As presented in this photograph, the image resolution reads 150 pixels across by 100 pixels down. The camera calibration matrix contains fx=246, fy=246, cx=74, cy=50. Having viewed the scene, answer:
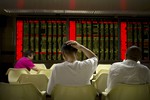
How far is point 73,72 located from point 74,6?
3.47 meters

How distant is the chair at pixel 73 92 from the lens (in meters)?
2.66

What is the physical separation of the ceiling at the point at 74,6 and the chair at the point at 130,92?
9.76ft

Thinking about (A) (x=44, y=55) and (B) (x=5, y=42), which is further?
(B) (x=5, y=42)

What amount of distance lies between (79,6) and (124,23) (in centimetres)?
199

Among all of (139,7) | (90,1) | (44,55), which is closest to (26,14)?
(44,55)

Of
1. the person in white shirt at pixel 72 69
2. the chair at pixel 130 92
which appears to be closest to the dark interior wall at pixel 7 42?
the person in white shirt at pixel 72 69

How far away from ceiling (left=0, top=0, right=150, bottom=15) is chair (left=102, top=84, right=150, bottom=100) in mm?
2974

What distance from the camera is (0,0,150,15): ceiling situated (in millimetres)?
5555

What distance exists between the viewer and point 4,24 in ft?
26.7

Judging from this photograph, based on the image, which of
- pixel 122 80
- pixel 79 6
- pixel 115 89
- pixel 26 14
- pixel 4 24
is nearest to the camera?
pixel 115 89

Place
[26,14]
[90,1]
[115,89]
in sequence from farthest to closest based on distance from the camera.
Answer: [26,14] < [90,1] < [115,89]

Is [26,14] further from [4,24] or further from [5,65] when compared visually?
[5,65]

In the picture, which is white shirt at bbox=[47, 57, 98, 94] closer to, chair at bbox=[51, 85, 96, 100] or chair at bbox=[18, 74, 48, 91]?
chair at bbox=[51, 85, 96, 100]

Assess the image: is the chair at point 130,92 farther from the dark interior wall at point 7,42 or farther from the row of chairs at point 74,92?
the dark interior wall at point 7,42
